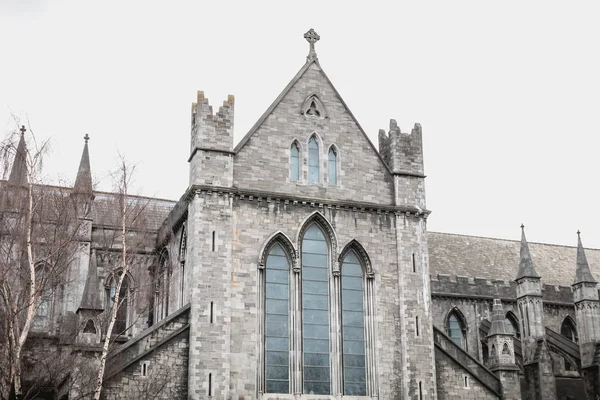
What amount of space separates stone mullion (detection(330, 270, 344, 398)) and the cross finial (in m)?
8.61

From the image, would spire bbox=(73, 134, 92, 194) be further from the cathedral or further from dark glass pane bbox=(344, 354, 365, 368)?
dark glass pane bbox=(344, 354, 365, 368)

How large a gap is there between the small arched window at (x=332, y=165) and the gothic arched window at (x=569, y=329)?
20473 millimetres

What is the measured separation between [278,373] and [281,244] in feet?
14.8

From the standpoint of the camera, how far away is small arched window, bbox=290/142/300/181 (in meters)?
30.9

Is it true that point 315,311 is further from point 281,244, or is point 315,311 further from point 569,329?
point 569,329

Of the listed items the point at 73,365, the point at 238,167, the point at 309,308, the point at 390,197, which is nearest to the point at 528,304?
the point at 390,197

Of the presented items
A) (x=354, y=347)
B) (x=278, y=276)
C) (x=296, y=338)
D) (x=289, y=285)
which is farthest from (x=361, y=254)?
(x=296, y=338)

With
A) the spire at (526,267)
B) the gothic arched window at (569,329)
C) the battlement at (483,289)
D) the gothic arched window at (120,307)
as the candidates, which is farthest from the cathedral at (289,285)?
the gothic arched window at (569,329)

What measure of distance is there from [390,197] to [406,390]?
7175 millimetres

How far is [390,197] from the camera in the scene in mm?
31812

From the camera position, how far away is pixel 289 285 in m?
29.6

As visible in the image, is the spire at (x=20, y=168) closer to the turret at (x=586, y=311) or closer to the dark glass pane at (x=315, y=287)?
the dark glass pane at (x=315, y=287)

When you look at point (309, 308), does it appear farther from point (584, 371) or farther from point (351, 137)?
point (584, 371)

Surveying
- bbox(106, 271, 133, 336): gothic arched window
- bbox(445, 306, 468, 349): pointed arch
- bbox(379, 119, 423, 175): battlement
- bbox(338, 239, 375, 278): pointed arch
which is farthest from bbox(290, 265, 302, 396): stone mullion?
bbox(445, 306, 468, 349): pointed arch
